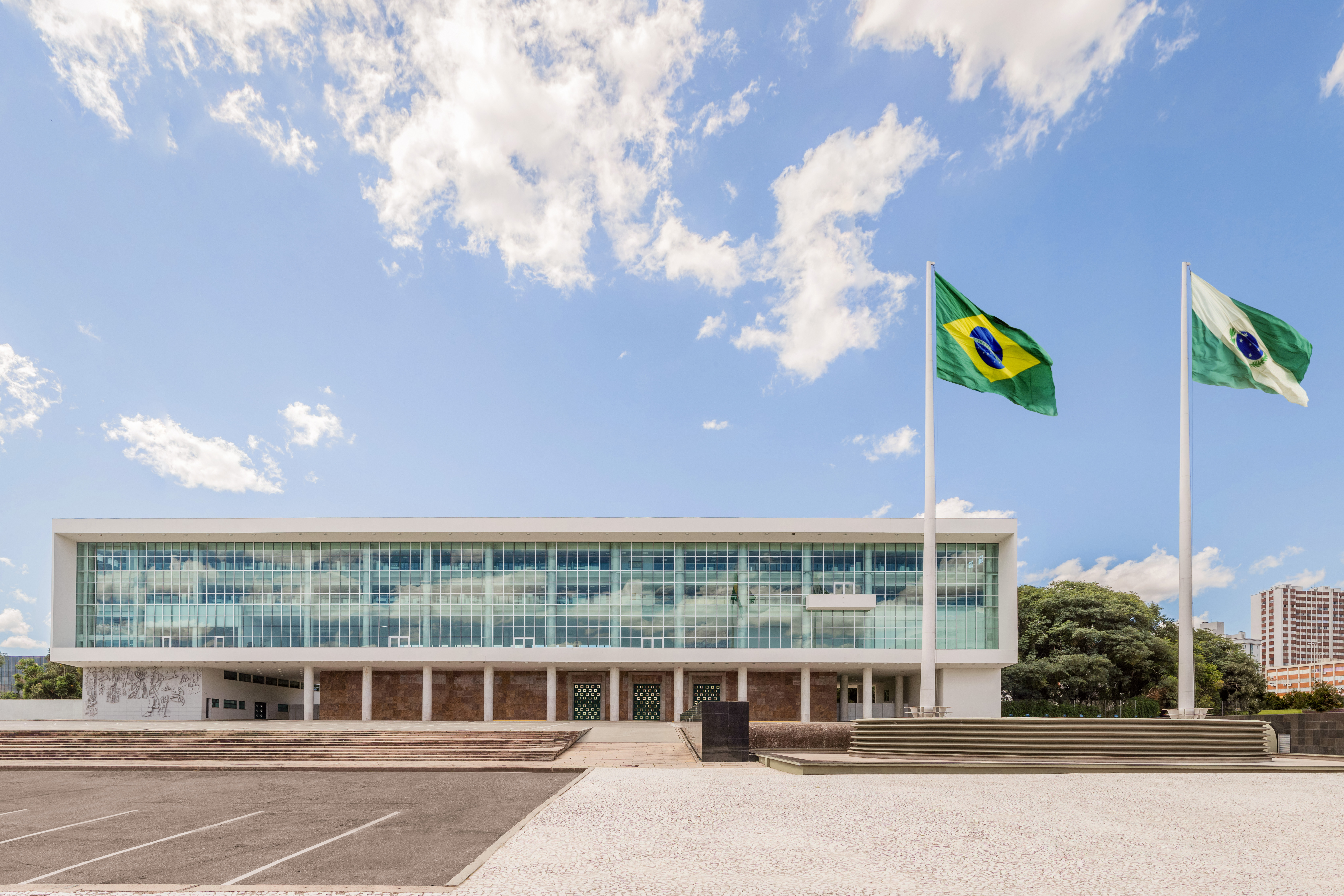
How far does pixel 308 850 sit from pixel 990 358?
20.8 m

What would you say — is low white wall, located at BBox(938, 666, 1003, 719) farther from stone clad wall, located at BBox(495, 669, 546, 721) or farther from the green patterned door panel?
stone clad wall, located at BBox(495, 669, 546, 721)

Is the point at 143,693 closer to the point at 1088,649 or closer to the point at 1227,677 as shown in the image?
the point at 1088,649

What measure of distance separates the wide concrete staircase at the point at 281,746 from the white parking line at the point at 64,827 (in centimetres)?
1005

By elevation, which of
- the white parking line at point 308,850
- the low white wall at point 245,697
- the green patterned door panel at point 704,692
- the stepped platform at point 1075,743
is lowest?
the low white wall at point 245,697

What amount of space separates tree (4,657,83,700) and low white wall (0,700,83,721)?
781 inches

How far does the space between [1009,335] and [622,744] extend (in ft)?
60.9

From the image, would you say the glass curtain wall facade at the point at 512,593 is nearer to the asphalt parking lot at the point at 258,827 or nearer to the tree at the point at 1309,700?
the asphalt parking lot at the point at 258,827

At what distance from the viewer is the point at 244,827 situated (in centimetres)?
Result: 1287

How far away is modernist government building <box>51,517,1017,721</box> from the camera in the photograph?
47.9 meters

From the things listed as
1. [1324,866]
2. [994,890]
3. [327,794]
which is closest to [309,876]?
[994,890]

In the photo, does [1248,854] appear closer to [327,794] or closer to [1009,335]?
[327,794]

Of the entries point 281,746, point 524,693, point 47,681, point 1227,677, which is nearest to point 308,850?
point 281,746

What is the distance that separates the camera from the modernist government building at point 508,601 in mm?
47875

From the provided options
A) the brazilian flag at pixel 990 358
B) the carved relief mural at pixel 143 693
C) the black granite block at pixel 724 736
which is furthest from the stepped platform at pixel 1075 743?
the carved relief mural at pixel 143 693
